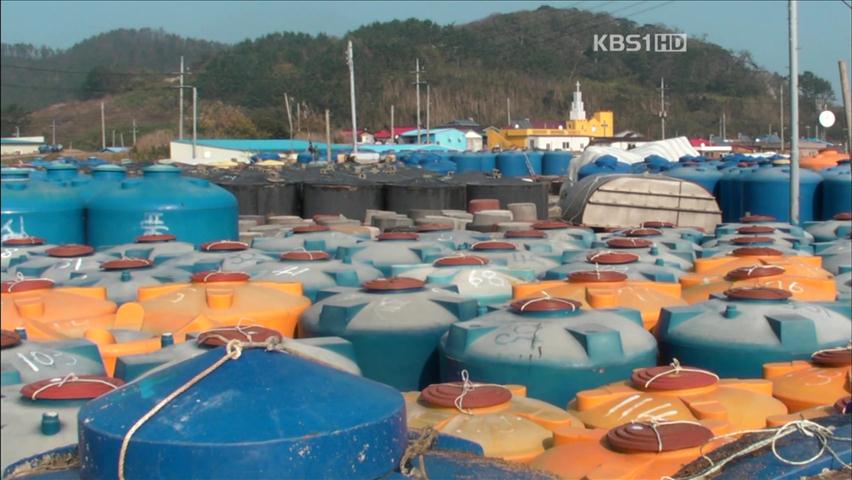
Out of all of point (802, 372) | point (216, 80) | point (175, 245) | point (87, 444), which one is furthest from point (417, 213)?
point (216, 80)

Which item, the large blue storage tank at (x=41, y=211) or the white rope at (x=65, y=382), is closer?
the white rope at (x=65, y=382)

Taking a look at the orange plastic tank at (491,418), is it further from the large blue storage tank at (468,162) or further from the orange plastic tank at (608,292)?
the large blue storage tank at (468,162)

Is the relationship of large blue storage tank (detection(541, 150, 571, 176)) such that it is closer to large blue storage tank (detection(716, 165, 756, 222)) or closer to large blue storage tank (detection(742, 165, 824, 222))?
large blue storage tank (detection(716, 165, 756, 222))

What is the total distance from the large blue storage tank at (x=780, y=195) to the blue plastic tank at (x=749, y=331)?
11.2m

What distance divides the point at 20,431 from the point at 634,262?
6291mm

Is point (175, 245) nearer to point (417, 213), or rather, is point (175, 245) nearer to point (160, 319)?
point (160, 319)

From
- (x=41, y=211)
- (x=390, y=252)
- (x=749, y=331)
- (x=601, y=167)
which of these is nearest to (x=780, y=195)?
(x=601, y=167)

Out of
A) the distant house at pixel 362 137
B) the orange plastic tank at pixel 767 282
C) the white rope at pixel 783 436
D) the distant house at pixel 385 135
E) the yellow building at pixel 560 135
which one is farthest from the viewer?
the distant house at pixel 385 135

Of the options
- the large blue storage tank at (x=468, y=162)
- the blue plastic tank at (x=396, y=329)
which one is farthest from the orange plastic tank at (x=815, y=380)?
the large blue storage tank at (x=468, y=162)

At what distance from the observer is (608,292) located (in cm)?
788

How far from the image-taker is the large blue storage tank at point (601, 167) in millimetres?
25484

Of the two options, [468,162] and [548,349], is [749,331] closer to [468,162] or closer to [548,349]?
[548,349]

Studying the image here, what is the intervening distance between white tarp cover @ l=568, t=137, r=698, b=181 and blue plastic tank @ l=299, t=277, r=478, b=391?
1944 centimetres

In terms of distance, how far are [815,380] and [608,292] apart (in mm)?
2127
